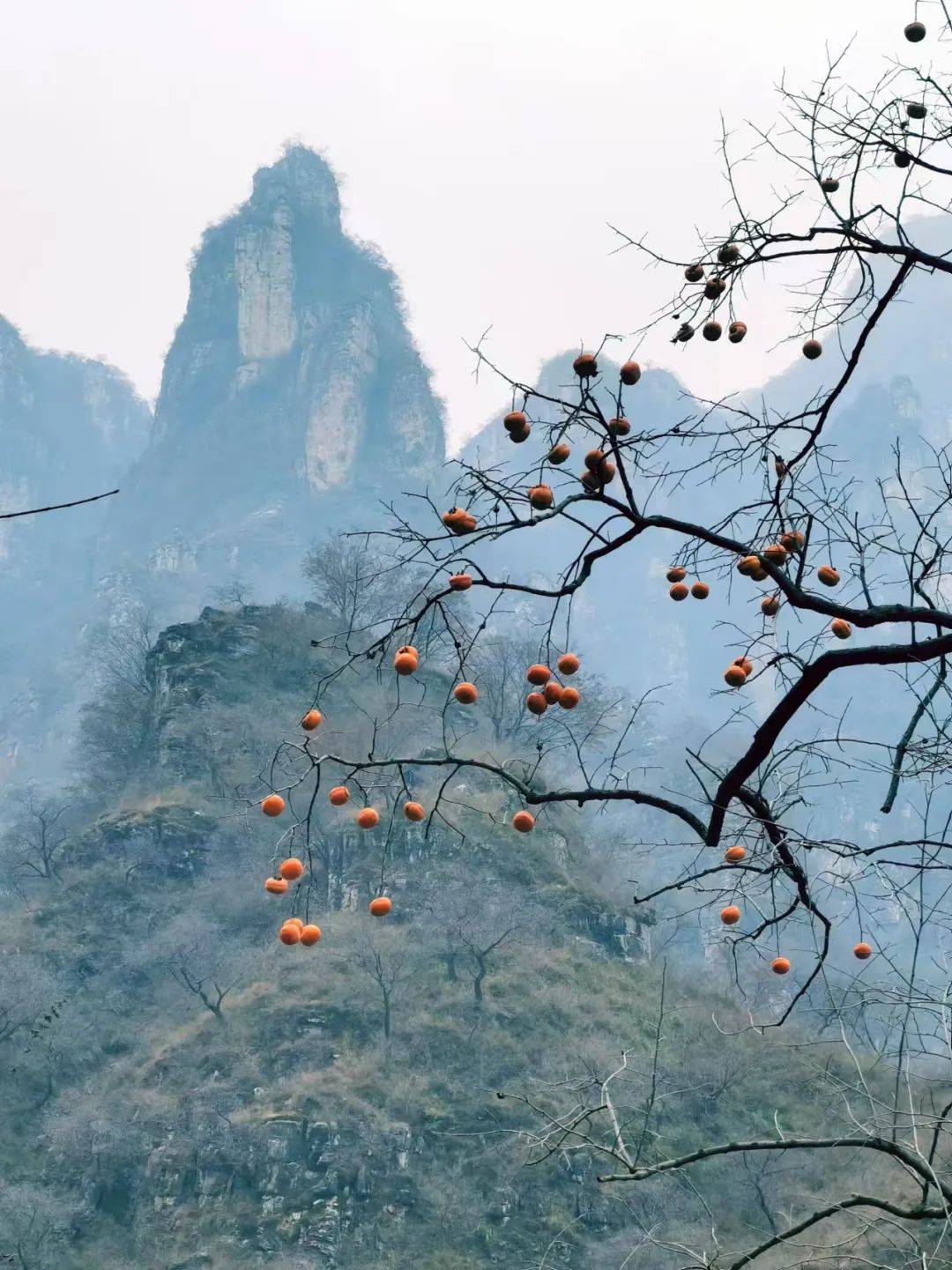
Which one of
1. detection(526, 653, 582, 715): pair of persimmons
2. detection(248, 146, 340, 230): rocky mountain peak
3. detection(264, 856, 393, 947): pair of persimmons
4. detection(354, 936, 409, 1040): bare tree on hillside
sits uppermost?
detection(248, 146, 340, 230): rocky mountain peak

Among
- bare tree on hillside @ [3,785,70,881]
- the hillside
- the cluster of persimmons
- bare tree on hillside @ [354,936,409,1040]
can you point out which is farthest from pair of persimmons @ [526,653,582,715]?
bare tree on hillside @ [3,785,70,881]

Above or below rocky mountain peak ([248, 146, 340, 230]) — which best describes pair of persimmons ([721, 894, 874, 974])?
below

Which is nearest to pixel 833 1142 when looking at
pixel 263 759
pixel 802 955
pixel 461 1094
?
pixel 461 1094

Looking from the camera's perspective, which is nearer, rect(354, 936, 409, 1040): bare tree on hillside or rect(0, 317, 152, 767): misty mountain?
rect(354, 936, 409, 1040): bare tree on hillside

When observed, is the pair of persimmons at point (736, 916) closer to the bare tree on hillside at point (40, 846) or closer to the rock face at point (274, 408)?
the bare tree on hillside at point (40, 846)

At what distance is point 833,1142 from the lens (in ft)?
9.36

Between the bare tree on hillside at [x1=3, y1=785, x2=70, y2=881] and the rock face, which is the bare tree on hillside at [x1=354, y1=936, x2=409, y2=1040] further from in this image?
the rock face

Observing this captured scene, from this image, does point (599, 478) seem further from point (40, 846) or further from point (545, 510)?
point (40, 846)

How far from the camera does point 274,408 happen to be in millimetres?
92250

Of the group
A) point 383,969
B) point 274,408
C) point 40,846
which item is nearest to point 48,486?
point 274,408

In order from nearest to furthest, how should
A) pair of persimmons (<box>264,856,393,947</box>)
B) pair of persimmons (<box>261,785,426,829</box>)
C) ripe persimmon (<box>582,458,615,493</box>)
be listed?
ripe persimmon (<box>582,458,615,493</box>)
pair of persimmons (<box>261,785,426,829</box>)
pair of persimmons (<box>264,856,393,947</box>)

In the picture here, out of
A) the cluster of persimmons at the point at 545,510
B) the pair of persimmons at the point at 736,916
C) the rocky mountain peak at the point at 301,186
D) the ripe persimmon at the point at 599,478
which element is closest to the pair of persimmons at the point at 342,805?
the cluster of persimmons at the point at 545,510

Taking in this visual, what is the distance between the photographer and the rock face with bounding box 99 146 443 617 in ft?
283

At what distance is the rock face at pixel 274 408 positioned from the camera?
283 ft
